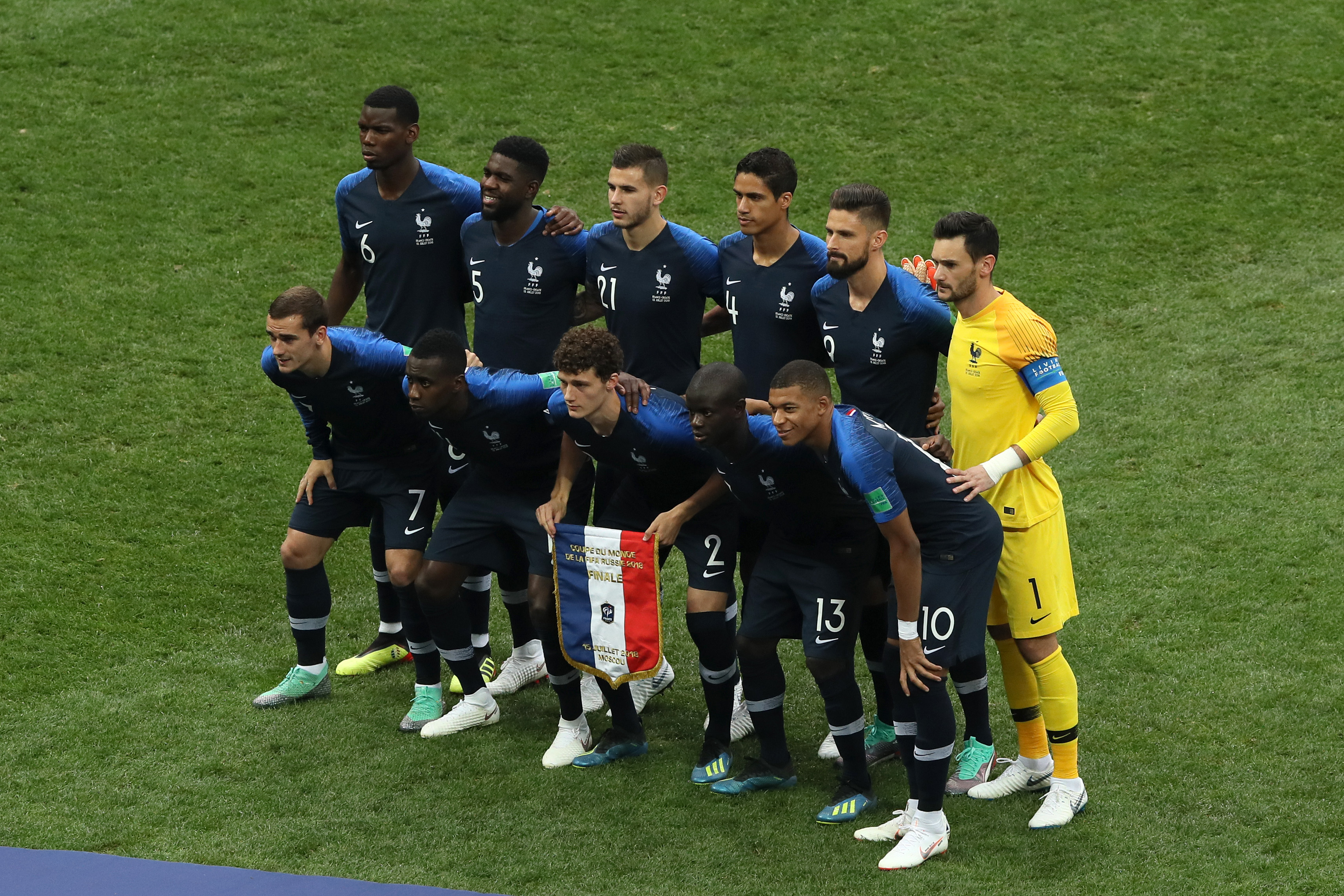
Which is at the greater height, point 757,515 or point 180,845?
point 757,515

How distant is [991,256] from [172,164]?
9708mm

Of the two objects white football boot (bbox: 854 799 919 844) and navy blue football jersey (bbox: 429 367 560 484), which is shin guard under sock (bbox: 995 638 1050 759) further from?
navy blue football jersey (bbox: 429 367 560 484)

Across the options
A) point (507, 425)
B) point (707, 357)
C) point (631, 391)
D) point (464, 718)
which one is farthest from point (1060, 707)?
point (707, 357)

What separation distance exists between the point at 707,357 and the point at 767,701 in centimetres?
537

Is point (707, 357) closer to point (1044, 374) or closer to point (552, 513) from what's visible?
point (552, 513)

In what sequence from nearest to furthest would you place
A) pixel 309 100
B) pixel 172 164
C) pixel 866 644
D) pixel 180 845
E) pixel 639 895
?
pixel 639 895 → pixel 180 845 → pixel 866 644 → pixel 172 164 → pixel 309 100

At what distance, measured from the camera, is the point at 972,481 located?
5844mm

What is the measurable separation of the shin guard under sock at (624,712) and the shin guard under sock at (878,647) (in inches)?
43.9

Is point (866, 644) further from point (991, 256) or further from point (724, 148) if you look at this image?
point (724, 148)

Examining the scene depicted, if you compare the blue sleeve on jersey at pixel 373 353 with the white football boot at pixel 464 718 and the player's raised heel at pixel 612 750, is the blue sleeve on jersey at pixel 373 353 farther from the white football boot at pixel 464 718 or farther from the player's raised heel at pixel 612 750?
the player's raised heel at pixel 612 750

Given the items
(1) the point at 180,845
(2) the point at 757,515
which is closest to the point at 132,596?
(1) the point at 180,845

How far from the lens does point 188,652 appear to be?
8.06 meters

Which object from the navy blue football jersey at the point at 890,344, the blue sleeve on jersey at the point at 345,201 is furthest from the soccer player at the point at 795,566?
the blue sleeve on jersey at the point at 345,201

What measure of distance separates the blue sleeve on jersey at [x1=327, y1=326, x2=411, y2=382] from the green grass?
1734 millimetres
